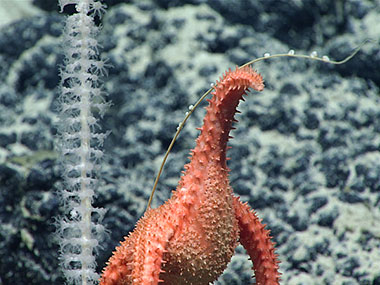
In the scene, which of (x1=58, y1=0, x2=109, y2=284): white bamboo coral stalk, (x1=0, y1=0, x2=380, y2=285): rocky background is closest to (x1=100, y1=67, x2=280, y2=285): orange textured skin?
(x1=58, y1=0, x2=109, y2=284): white bamboo coral stalk

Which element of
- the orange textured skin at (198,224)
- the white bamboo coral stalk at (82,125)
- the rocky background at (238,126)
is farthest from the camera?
the rocky background at (238,126)

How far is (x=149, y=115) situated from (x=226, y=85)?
124 centimetres

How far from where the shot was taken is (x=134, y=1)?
264 cm

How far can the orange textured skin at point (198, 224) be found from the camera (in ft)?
3.69

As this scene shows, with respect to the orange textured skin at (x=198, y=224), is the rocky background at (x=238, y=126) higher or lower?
lower

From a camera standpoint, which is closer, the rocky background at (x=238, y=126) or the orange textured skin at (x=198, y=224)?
the orange textured skin at (x=198, y=224)

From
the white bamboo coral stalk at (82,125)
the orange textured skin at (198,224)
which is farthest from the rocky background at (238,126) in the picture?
the orange textured skin at (198,224)

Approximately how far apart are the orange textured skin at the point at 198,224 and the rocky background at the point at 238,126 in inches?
26.1

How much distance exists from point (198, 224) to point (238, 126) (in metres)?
1.23

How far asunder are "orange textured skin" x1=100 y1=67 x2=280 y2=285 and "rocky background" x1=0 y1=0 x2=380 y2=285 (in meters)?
0.66

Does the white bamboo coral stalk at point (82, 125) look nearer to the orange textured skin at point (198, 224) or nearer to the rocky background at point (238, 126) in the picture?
the orange textured skin at point (198, 224)

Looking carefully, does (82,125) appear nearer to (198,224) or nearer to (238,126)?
(198,224)

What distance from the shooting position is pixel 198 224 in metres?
1.15

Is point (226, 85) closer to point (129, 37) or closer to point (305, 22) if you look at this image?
point (129, 37)
